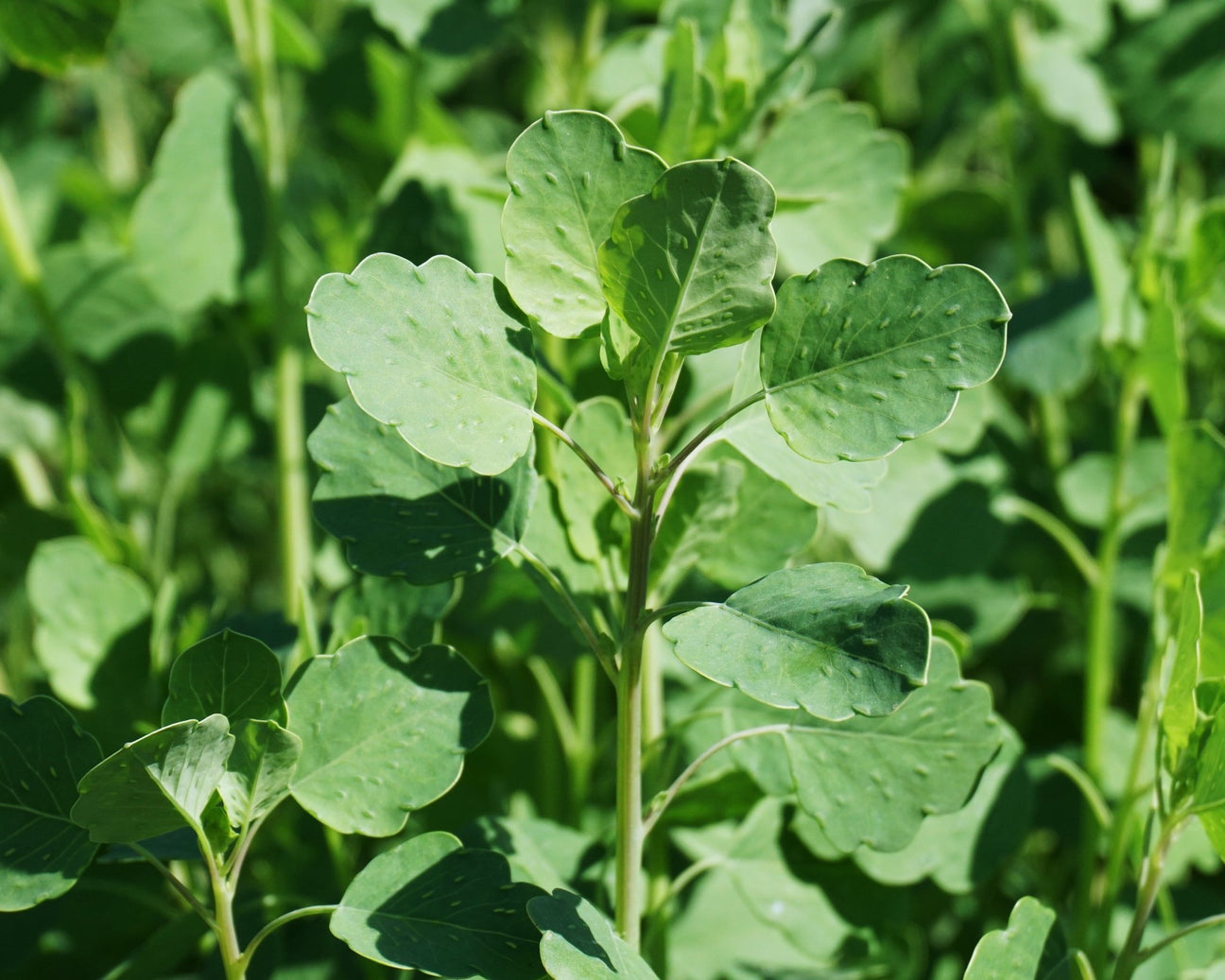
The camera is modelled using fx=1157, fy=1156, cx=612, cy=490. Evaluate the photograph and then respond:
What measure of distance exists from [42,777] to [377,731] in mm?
137

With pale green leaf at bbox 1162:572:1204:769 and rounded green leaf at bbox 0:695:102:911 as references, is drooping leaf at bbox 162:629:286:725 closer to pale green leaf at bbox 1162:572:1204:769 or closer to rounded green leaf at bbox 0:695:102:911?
rounded green leaf at bbox 0:695:102:911

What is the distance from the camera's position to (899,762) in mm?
522

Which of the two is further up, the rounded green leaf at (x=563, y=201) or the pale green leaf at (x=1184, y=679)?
the rounded green leaf at (x=563, y=201)

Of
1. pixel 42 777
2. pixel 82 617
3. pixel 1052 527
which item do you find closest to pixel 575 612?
pixel 42 777

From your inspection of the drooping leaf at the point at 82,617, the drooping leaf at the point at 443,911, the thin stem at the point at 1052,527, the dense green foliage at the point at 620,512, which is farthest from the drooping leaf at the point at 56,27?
the thin stem at the point at 1052,527

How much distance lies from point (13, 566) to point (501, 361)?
636 mm

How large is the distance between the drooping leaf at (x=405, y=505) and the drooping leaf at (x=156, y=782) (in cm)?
10

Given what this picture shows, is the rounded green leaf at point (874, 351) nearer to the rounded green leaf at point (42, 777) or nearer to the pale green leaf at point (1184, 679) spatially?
the pale green leaf at point (1184, 679)

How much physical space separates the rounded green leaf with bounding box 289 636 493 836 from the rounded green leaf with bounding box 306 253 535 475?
0.43ft

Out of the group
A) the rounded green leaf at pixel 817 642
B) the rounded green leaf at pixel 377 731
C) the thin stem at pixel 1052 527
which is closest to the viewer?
the rounded green leaf at pixel 817 642

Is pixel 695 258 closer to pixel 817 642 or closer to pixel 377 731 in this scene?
pixel 817 642

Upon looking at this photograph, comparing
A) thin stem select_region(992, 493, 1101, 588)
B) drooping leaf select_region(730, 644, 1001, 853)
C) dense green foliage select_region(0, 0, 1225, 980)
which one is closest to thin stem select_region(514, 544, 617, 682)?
dense green foliage select_region(0, 0, 1225, 980)

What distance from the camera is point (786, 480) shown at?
49 cm

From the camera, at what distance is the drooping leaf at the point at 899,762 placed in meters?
0.52
